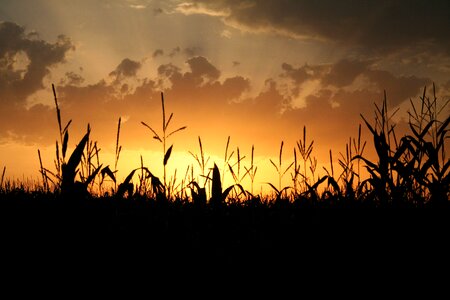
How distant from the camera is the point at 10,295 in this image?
2215 millimetres

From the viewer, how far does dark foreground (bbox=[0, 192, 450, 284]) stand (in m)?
2.58

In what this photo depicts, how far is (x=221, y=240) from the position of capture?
3070 mm

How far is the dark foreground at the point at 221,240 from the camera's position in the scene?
2580mm

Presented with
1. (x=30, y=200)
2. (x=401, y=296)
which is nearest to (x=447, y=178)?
(x=401, y=296)

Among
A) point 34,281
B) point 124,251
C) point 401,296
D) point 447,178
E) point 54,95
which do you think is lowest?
point 401,296

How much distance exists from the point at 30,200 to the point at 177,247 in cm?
332

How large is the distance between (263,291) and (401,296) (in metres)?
0.78

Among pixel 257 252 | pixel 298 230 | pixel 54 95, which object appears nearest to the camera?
pixel 257 252

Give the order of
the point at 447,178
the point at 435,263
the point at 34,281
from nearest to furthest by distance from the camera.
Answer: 1. the point at 34,281
2. the point at 435,263
3. the point at 447,178

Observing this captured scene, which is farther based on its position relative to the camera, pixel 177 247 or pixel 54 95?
pixel 54 95

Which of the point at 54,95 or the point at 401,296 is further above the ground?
the point at 54,95

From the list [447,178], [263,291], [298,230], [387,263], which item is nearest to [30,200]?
[298,230]

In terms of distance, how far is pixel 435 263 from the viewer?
2.60 m

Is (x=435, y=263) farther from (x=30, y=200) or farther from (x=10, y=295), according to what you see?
(x=30, y=200)
